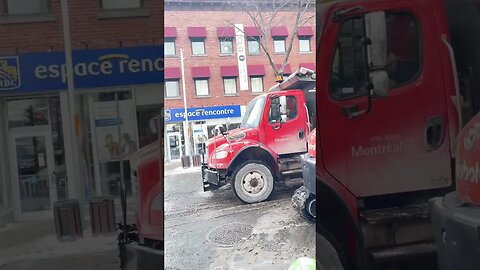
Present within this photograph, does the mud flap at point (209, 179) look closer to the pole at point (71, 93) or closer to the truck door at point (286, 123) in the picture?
the truck door at point (286, 123)

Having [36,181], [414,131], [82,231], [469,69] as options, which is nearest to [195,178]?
[82,231]

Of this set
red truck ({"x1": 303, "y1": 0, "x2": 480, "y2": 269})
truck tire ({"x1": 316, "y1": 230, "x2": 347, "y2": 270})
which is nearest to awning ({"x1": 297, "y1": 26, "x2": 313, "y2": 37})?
red truck ({"x1": 303, "y1": 0, "x2": 480, "y2": 269})

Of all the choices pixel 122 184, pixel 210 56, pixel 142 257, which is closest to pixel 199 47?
pixel 210 56

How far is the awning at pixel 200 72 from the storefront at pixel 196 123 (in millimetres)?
100

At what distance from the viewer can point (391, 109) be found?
1.60m

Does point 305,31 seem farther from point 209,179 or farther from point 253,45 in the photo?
point 209,179

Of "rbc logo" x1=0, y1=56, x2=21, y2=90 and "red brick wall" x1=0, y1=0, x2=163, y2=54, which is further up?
"red brick wall" x1=0, y1=0, x2=163, y2=54

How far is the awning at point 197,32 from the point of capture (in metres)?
1.33

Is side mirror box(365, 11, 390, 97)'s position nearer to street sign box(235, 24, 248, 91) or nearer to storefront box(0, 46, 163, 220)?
street sign box(235, 24, 248, 91)

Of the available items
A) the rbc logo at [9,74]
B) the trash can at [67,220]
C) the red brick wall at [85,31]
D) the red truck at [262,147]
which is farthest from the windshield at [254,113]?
the rbc logo at [9,74]

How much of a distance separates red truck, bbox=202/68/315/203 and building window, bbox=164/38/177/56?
0.95 ft

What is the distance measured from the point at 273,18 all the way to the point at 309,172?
20.0 inches

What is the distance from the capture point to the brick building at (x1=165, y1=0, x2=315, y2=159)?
1332 millimetres

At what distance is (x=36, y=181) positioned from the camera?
137 cm
